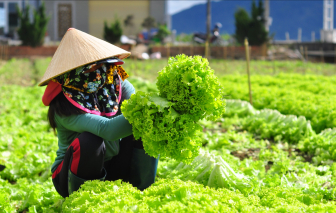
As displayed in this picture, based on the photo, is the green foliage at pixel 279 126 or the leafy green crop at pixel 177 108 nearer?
the leafy green crop at pixel 177 108

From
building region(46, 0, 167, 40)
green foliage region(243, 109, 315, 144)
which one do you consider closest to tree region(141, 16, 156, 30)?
building region(46, 0, 167, 40)

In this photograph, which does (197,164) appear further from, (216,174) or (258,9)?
(258,9)

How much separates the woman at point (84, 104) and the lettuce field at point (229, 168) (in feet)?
0.88

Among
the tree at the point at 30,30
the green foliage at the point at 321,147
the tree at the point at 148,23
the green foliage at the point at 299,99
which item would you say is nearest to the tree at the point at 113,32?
the tree at the point at 148,23

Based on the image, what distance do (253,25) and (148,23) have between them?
869 cm

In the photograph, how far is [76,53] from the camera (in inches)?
103

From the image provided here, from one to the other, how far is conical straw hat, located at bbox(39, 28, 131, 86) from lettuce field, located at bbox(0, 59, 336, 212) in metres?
0.84

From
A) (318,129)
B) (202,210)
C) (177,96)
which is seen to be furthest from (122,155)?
(318,129)

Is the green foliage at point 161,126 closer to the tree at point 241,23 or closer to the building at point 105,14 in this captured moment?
the tree at point 241,23

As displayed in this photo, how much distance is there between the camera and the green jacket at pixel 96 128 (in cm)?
246

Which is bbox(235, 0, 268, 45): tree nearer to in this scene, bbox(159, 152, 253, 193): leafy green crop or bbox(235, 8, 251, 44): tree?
bbox(235, 8, 251, 44): tree

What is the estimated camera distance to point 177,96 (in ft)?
7.50

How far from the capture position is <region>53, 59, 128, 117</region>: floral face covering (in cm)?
260

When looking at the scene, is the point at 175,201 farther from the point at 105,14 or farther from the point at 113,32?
the point at 105,14
